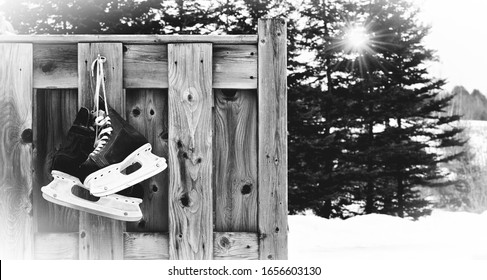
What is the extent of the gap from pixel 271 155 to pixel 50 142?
0.85 meters

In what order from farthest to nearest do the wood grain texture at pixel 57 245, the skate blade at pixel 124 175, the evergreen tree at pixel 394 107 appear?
the evergreen tree at pixel 394 107, the wood grain texture at pixel 57 245, the skate blade at pixel 124 175

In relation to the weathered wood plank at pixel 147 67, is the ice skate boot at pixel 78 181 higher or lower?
lower

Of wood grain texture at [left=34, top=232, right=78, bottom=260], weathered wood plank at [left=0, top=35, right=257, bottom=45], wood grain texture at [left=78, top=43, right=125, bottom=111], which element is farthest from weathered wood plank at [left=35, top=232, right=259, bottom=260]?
weathered wood plank at [left=0, top=35, right=257, bottom=45]

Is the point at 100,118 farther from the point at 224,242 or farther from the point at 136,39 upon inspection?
the point at 224,242

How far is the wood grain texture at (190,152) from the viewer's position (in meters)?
1.91

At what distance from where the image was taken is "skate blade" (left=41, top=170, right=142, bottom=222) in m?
1.86

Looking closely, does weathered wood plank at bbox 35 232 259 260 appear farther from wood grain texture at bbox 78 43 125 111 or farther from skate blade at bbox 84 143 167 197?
wood grain texture at bbox 78 43 125 111

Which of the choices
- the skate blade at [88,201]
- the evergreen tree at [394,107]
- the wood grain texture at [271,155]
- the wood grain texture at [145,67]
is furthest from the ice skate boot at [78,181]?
the evergreen tree at [394,107]

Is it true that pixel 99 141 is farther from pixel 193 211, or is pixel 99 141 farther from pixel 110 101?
pixel 193 211

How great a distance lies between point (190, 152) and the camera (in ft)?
6.26

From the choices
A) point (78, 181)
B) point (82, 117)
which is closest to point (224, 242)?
point (78, 181)

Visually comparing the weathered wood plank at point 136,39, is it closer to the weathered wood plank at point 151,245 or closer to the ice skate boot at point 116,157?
the ice skate boot at point 116,157

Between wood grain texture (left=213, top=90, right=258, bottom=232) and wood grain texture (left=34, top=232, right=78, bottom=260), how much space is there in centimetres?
55

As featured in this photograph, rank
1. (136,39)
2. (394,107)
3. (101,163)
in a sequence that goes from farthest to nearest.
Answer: (394,107) → (136,39) → (101,163)
